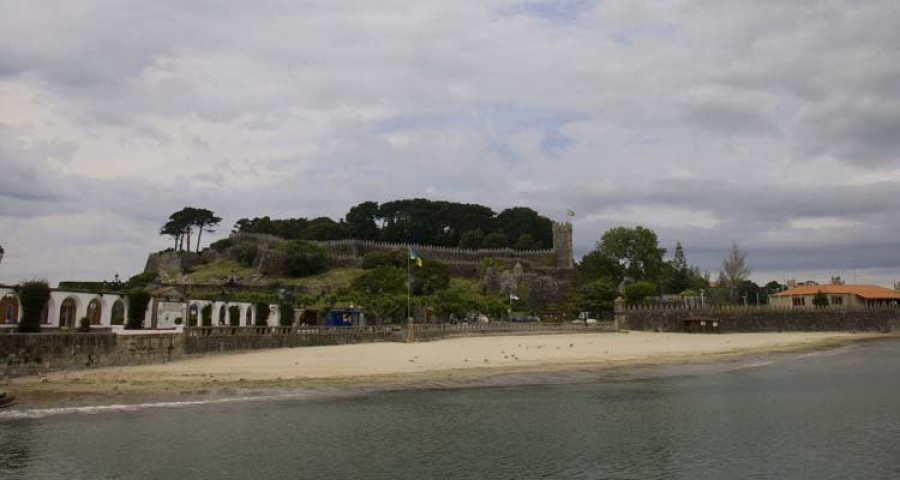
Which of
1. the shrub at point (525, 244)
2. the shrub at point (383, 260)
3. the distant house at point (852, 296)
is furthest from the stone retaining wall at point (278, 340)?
the shrub at point (525, 244)

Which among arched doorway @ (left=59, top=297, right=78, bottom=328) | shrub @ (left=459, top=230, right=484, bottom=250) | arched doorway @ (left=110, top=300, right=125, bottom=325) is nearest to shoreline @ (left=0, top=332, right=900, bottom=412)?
arched doorway @ (left=59, top=297, right=78, bottom=328)

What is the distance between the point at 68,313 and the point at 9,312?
3.33 m

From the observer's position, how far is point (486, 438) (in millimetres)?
21547

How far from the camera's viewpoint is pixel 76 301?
36219 mm

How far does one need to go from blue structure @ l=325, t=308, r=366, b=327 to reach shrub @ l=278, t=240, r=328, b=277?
39570mm

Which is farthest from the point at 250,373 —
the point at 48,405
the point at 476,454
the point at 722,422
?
the point at 722,422

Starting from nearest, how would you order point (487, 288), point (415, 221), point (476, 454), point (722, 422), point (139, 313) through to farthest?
point (476, 454) → point (722, 422) → point (139, 313) → point (487, 288) → point (415, 221)

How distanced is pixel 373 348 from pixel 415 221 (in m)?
83.8

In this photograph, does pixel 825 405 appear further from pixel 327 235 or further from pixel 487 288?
pixel 327 235

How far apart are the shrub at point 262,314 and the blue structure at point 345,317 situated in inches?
338

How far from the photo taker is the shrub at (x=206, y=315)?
47.7 meters

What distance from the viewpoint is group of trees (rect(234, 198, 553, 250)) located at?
5094 inches

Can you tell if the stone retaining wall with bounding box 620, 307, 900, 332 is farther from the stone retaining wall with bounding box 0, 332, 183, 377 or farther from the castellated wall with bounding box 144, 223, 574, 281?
the stone retaining wall with bounding box 0, 332, 183, 377

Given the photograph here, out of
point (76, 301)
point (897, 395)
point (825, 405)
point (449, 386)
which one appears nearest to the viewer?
point (825, 405)
